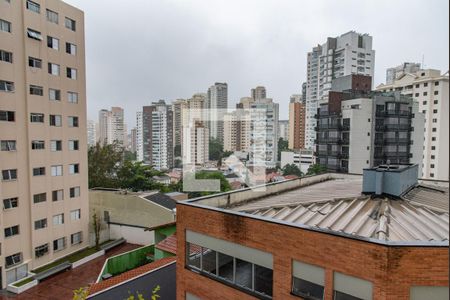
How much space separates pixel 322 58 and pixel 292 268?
74891 millimetres

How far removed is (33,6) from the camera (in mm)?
17031

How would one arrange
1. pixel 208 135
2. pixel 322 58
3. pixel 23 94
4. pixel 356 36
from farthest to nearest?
pixel 322 58, pixel 356 36, pixel 208 135, pixel 23 94

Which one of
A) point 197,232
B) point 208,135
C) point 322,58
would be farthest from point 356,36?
point 197,232

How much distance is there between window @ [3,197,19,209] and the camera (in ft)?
52.8

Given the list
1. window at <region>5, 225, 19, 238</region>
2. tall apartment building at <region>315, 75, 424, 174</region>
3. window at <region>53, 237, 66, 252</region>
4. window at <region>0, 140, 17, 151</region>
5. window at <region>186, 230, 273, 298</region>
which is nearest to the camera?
window at <region>186, 230, 273, 298</region>

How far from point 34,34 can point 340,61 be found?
65699 millimetres

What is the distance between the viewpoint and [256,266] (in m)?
6.93

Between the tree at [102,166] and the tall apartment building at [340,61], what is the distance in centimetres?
4346

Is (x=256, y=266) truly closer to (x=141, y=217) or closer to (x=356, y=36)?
(x=141, y=217)

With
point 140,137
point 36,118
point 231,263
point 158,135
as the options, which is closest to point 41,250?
point 36,118

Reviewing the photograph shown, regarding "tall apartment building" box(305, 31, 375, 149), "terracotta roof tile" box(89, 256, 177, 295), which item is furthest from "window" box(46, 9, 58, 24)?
"tall apartment building" box(305, 31, 375, 149)

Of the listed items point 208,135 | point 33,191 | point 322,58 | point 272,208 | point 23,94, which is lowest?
point 33,191

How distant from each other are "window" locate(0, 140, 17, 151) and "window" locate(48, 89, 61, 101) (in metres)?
3.48

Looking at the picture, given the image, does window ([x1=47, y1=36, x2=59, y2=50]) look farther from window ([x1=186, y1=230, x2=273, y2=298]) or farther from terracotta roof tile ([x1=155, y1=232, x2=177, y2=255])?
window ([x1=186, y1=230, x2=273, y2=298])
